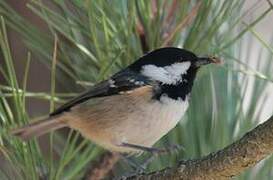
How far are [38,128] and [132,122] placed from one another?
130 millimetres

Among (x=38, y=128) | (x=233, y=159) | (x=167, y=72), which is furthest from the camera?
(x=167, y=72)

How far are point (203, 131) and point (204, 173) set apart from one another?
10.0 inches

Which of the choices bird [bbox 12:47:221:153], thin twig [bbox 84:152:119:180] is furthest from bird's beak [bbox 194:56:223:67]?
thin twig [bbox 84:152:119:180]

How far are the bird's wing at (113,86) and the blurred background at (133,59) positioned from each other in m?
0.01

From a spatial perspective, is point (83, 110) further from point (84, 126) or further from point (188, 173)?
point (188, 173)

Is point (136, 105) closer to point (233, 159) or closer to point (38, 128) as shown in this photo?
point (38, 128)

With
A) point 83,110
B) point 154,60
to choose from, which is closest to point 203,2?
point 154,60

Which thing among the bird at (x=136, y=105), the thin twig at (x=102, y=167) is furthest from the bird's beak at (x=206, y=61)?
the thin twig at (x=102, y=167)

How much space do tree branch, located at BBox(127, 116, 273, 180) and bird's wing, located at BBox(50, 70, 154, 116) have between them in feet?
0.65

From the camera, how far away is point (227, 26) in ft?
2.93

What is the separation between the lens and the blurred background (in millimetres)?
711

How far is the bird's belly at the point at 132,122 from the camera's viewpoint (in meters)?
0.82

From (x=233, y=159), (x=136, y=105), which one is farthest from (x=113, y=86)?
(x=233, y=159)

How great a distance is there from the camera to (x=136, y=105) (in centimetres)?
84
